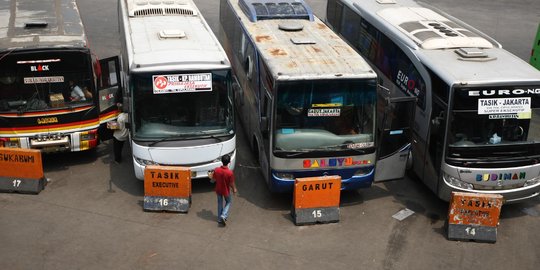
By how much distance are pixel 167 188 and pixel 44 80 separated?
361 cm

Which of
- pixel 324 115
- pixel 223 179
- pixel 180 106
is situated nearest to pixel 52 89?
pixel 180 106

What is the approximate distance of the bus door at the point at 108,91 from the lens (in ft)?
45.4

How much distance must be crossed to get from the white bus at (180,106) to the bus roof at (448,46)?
4.28 meters

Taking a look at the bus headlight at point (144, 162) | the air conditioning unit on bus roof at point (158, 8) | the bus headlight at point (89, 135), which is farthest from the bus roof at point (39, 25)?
the bus headlight at point (144, 162)

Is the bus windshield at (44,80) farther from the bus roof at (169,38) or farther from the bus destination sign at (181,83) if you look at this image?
the bus destination sign at (181,83)

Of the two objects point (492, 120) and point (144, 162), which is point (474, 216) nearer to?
point (492, 120)

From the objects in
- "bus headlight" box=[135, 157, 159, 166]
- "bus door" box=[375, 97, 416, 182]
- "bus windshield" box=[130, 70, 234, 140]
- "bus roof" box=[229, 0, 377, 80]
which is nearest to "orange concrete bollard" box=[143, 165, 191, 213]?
"bus headlight" box=[135, 157, 159, 166]

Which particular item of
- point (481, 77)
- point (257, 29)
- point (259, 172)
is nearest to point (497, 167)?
point (481, 77)

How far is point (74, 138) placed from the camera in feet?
44.4

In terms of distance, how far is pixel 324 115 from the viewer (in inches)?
459

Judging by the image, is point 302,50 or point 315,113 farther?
point 302,50

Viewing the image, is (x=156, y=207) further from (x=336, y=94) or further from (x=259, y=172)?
(x=336, y=94)

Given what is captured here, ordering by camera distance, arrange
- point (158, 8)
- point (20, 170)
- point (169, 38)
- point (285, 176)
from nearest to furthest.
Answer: point (285, 176)
point (20, 170)
point (169, 38)
point (158, 8)

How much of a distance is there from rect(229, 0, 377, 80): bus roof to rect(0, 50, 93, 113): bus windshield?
12.5ft
